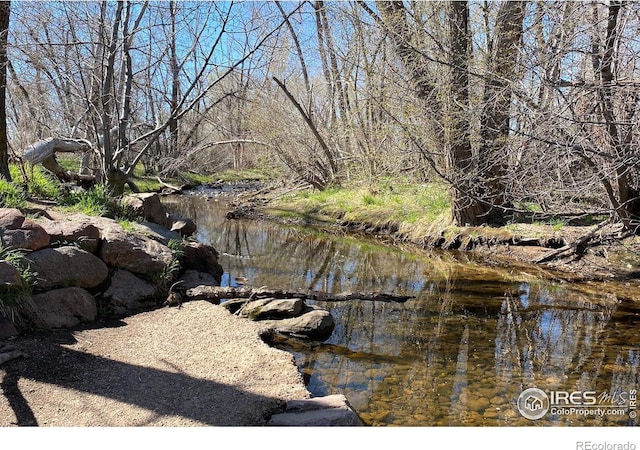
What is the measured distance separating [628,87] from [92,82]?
827 centimetres

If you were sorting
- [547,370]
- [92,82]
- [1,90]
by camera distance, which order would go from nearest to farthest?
[547,370], [1,90], [92,82]

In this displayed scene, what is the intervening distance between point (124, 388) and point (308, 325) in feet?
6.99

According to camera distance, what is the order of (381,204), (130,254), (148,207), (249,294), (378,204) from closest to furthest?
(130,254) < (249,294) < (148,207) < (381,204) < (378,204)

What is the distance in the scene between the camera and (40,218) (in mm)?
6590

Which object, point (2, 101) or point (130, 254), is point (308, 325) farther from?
point (2, 101)

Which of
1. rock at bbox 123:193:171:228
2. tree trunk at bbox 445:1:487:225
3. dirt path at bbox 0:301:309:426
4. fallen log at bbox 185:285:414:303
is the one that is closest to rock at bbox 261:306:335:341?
dirt path at bbox 0:301:309:426

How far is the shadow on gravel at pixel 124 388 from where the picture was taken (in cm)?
371

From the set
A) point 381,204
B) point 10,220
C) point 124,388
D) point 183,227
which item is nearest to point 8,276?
point 10,220

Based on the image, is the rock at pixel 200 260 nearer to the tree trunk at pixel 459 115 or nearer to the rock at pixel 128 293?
the rock at pixel 128 293

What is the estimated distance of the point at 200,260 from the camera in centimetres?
780

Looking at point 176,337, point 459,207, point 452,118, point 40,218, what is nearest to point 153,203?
point 40,218

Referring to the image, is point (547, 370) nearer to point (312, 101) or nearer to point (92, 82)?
point (92, 82)

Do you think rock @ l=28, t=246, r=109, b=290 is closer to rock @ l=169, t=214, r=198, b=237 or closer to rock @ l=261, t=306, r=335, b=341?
rock @ l=261, t=306, r=335, b=341

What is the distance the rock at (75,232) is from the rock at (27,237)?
24 centimetres
